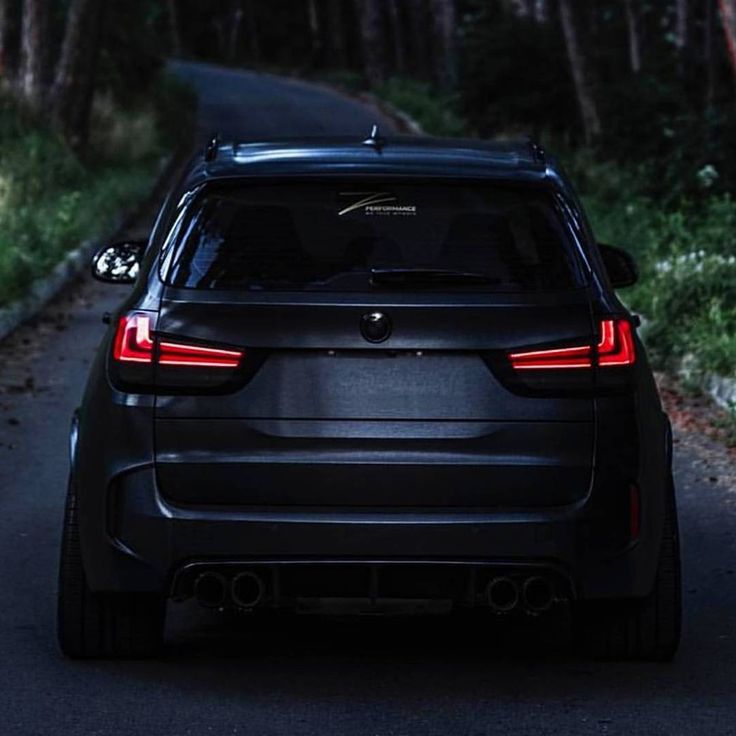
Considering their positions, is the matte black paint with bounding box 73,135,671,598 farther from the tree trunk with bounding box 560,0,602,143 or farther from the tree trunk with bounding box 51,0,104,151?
the tree trunk with bounding box 51,0,104,151

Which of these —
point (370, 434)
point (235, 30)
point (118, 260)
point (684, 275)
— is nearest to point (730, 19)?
point (684, 275)

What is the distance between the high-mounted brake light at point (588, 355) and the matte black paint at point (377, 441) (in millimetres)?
36

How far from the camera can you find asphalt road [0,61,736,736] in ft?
21.2

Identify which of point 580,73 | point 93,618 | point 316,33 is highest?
point 93,618

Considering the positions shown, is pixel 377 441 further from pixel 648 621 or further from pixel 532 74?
pixel 532 74

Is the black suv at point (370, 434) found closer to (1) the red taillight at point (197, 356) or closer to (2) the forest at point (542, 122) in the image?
(1) the red taillight at point (197, 356)

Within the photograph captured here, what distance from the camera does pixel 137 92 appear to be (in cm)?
4406

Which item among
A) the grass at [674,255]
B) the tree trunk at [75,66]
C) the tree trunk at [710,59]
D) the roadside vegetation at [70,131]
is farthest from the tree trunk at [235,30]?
the grass at [674,255]

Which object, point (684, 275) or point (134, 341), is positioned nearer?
point (134, 341)

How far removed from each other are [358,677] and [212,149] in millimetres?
1716

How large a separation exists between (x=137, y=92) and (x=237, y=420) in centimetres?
3818

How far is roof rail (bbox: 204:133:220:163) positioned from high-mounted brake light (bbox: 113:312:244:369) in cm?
79

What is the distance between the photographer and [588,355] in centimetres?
650

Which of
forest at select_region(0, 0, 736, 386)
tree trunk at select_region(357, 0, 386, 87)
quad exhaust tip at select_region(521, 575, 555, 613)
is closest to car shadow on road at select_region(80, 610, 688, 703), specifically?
quad exhaust tip at select_region(521, 575, 555, 613)
